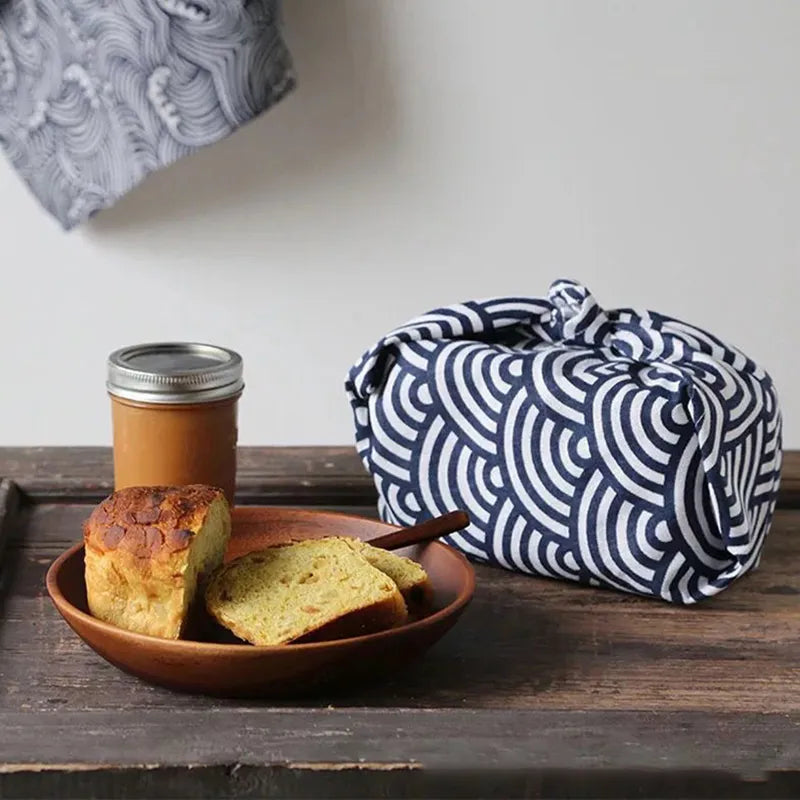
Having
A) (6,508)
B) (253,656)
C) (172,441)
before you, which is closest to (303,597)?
(253,656)

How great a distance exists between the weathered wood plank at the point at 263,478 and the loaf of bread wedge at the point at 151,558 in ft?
0.88

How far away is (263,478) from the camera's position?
0.92 m

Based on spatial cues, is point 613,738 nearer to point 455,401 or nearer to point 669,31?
point 455,401

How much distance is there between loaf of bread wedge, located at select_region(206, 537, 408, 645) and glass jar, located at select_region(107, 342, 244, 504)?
13cm

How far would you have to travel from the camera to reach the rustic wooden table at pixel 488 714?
54cm

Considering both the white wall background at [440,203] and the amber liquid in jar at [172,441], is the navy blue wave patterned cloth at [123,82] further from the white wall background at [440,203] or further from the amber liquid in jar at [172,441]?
the amber liquid in jar at [172,441]

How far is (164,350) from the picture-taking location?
80 cm

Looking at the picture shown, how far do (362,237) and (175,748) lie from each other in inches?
29.8

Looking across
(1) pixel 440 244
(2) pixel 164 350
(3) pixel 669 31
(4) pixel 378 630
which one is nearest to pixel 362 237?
(1) pixel 440 244

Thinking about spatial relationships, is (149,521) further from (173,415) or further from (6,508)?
(6,508)

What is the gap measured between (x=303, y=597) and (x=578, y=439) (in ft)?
0.64

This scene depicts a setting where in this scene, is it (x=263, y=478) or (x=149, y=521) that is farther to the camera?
(x=263, y=478)

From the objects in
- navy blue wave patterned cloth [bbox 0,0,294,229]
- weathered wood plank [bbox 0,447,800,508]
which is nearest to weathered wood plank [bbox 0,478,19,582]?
weathered wood plank [bbox 0,447,800,508]

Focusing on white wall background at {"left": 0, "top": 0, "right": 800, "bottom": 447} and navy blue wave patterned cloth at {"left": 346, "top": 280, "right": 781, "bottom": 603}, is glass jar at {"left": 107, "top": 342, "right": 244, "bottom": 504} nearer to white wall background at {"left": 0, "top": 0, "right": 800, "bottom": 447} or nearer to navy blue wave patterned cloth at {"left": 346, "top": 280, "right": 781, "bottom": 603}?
navy blue wave patterned cloth at {"left": 346, "top": 280, "right": 781, "bottom": 603}
